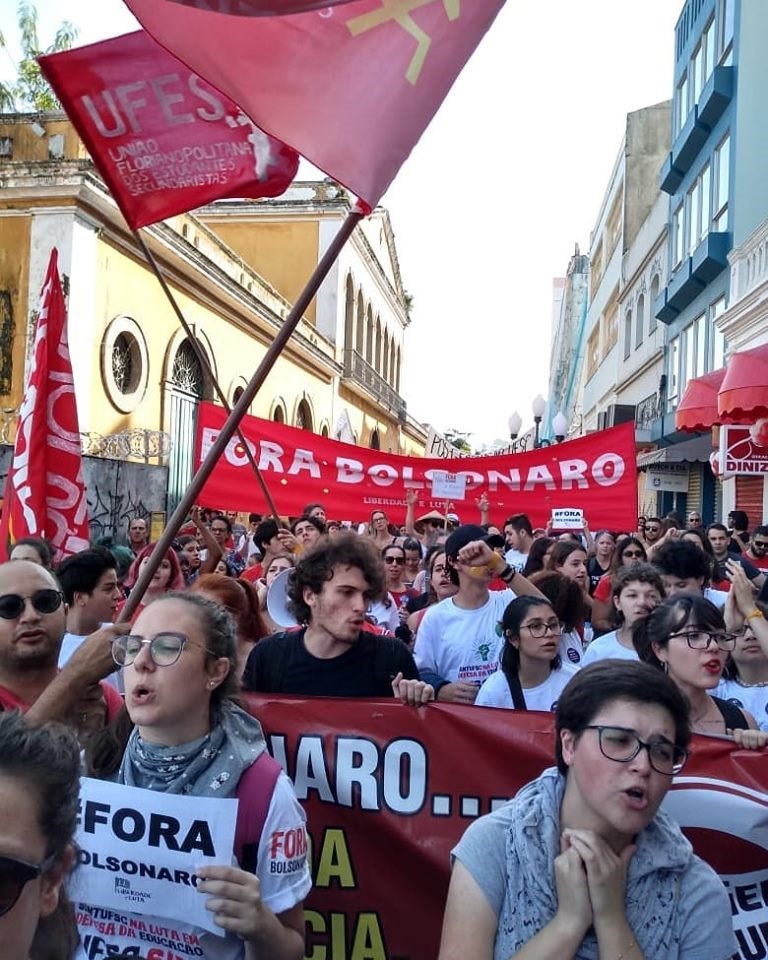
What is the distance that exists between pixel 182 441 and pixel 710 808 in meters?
16.8

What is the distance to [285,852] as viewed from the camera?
236 cm

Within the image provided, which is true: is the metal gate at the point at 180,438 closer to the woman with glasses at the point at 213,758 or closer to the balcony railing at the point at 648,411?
the balcony railing at the point at 648,411

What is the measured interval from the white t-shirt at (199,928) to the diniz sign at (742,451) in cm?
1120

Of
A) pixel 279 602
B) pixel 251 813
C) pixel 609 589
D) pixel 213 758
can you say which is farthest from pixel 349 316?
pixel 251 813

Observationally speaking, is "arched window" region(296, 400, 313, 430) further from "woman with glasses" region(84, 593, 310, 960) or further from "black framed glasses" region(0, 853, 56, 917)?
"black framed glasses" region(0, 853, 56, 917)

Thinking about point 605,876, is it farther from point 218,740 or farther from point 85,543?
point 85,543

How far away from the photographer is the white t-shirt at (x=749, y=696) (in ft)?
13.3

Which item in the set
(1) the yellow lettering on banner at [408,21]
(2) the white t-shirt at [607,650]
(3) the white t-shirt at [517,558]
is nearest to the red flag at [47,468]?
(1) the yellow lettering on banner at [408,21]

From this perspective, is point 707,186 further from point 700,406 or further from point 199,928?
point 199,928

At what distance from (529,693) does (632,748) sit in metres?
1.96

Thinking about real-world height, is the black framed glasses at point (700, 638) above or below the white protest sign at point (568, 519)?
below

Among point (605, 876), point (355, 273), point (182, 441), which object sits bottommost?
point (605, 876)

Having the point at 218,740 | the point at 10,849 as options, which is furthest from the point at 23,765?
the point at 218,740

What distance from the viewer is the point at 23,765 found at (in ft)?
5.06
